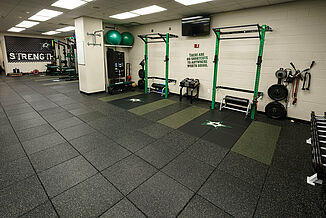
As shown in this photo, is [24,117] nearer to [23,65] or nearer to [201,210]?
[201,210]

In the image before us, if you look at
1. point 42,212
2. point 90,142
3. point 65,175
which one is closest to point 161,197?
point 42,212

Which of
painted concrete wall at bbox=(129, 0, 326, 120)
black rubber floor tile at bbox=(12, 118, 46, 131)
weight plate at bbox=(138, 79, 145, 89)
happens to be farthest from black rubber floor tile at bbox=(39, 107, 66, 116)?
painted concrete wall at bbox=(129, 0, 326, 120)

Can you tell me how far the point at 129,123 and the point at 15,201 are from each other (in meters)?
2.44

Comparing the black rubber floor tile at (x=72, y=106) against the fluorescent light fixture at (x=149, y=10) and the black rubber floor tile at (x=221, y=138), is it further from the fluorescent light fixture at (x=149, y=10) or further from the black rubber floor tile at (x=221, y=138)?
the black rubber floor tile at (x=221, y=138)

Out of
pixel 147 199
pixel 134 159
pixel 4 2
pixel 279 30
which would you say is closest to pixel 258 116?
pixel 279 30

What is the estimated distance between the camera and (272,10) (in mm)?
4336

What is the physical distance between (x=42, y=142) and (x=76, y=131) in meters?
0.62

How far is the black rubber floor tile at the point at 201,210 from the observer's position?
1757 millimetres

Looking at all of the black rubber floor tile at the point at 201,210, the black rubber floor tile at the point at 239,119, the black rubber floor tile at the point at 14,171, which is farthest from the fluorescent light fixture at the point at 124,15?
the black rubber floor tile at the point at 201,210

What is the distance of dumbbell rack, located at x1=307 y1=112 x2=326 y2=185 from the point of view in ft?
5.90

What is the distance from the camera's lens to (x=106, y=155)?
2.78 m

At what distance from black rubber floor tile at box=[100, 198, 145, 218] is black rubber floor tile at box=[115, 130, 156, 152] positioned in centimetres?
113

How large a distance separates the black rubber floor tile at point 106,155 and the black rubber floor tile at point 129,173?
123 millimetres

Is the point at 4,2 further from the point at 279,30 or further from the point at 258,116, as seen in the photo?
the point at 258,116
